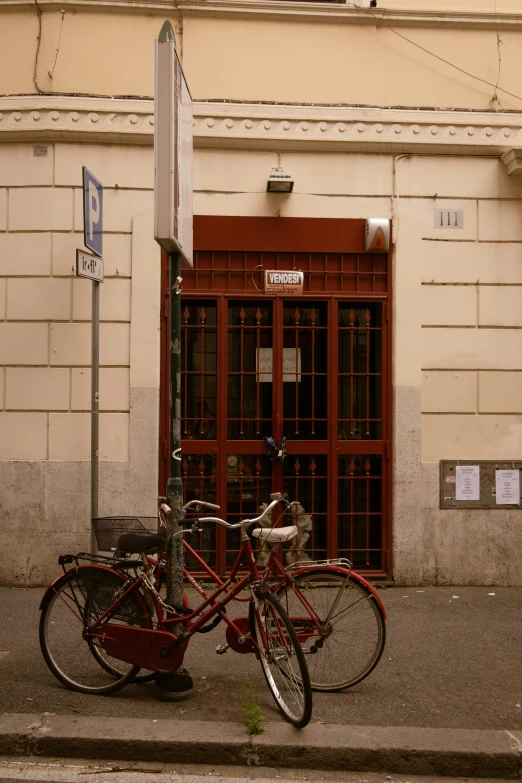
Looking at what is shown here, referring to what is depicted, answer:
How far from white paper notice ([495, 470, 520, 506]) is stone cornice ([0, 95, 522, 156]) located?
3.05 meters

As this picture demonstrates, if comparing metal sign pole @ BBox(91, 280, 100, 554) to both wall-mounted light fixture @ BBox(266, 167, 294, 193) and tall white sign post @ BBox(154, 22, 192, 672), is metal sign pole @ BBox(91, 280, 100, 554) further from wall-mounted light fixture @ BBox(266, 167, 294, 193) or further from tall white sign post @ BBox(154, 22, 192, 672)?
tall white sign post @ BBox(154, 22, 192, 672)

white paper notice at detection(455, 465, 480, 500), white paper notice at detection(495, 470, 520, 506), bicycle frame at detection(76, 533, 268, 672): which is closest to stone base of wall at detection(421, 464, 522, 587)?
white paper notice at detection(455, 465, 480, 500)

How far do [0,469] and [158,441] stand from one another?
1.47 metres

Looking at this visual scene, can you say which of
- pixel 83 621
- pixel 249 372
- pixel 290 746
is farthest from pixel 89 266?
pixel 290 746

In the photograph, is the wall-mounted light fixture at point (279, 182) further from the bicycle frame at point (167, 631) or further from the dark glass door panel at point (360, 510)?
the bicycle frame at point (167, 631)

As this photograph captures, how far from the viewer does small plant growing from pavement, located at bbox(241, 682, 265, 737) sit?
4.04 metres

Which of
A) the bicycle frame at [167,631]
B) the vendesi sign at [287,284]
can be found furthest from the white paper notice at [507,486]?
the bicycle frame at [167,631]

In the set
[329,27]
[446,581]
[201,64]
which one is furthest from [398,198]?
[446,581]

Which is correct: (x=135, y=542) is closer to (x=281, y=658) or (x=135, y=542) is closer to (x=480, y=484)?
(x=281, y=658)

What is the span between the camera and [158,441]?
718 centimetres

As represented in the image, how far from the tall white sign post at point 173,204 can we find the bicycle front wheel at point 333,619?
706 millimetres

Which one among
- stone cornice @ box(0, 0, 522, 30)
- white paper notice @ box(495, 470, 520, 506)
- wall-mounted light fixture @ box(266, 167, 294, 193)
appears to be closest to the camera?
wall-mounted light fixture @ box(266, 167, 294, 193)

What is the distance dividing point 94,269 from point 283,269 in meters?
1.82

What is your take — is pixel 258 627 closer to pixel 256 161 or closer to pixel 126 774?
pixel 126 774
